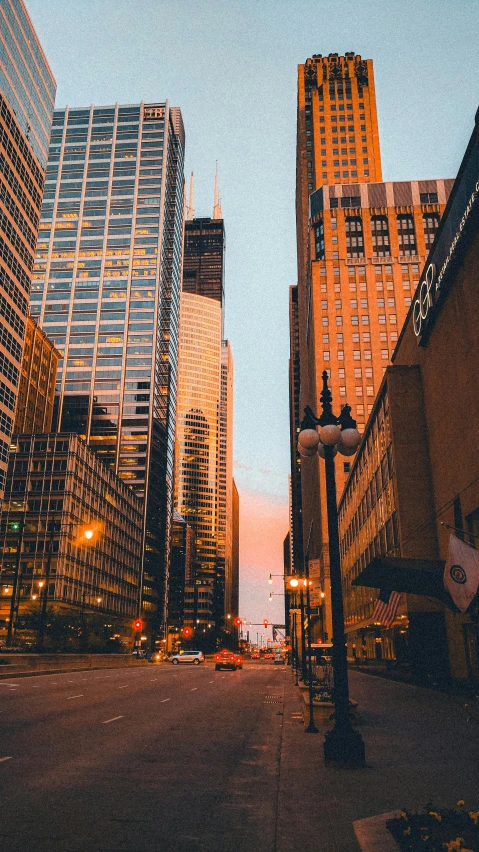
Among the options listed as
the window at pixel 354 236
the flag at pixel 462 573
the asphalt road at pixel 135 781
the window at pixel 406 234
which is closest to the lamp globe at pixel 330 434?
the flag at pixel 462 573

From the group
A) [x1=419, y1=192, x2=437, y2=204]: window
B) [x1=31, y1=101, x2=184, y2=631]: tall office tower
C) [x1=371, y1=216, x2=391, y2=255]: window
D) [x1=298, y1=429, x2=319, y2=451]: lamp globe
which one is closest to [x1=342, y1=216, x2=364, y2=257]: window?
[x1=371, y1=216, x2=391, y2=255]: window

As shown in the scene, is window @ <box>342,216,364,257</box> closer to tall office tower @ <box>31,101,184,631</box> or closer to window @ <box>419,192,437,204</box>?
window @ <box>419,192,437,204</box>

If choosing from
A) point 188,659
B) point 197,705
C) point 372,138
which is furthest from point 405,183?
point 197,705

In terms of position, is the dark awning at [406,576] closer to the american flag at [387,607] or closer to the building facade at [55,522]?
the american flag at [387,607]

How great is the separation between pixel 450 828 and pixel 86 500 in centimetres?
9106

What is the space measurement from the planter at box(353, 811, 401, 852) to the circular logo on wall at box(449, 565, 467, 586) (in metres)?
8.07

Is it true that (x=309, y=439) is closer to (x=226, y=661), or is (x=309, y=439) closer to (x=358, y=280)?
(x=226, y=661)

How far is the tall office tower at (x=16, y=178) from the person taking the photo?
72688mm

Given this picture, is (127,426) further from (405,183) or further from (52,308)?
(405,183)

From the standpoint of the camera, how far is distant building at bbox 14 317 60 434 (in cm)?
12262

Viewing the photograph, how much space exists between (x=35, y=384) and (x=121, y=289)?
45.2m

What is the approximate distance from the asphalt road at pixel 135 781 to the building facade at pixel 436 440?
39.4 ft

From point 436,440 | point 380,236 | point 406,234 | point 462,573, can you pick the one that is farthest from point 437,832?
point 406,234

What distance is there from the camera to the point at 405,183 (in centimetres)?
11256
